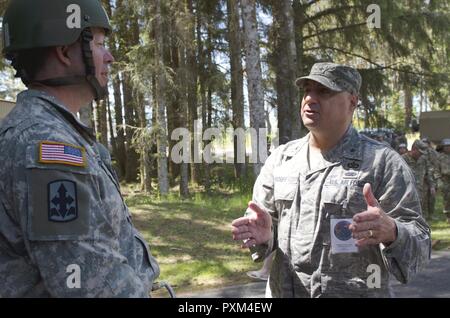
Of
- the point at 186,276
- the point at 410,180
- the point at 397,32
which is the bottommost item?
the point at 186,276

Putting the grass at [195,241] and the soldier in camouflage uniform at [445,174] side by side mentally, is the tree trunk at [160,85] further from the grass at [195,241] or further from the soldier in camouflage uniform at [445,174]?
the soldier in camouflage uniform at [445,174]

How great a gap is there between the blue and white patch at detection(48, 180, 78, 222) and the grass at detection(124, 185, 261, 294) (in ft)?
15.8

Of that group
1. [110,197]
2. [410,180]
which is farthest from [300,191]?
[110,197]

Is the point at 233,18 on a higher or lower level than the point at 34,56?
higher

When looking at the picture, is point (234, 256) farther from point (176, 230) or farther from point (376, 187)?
point (376, 187)

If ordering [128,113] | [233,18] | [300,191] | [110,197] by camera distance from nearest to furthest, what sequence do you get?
[110,197] < [300,191] < [233,18] < [128,113]

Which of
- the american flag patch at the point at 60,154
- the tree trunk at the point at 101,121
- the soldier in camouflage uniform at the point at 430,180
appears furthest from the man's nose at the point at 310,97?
the tree trunk at the point at 101,121

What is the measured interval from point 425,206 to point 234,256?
595 cm

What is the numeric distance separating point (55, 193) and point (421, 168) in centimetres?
1095

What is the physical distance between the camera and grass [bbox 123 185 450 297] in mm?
6715

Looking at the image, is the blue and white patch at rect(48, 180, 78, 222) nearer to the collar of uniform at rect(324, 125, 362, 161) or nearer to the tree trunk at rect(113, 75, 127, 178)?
the collar of uniform at rect(324, 125, 362, 161)

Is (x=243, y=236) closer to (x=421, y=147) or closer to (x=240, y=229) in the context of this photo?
(x=240, y=229)

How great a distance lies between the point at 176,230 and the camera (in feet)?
29.2

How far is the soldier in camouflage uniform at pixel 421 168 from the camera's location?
1106cm
